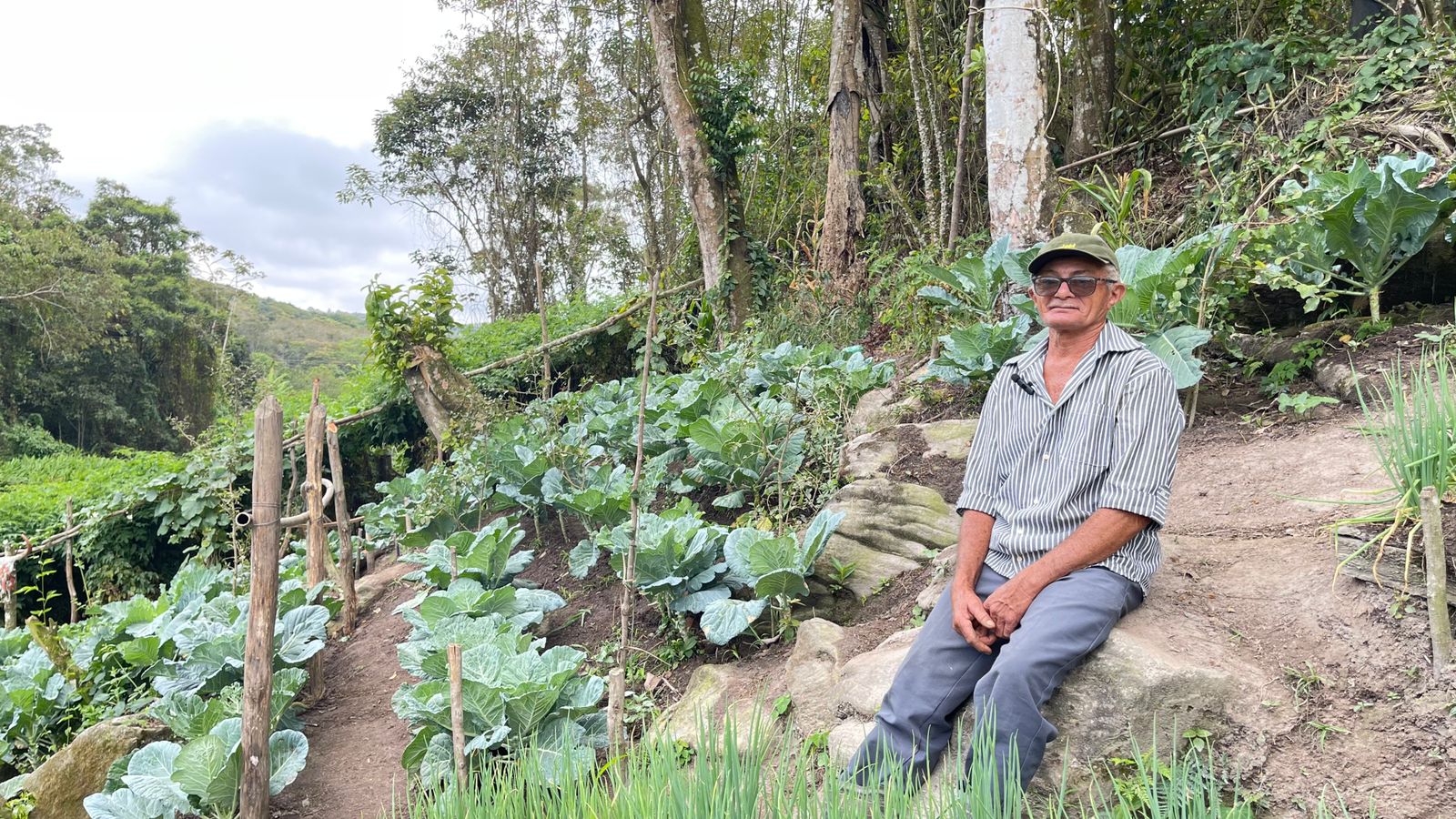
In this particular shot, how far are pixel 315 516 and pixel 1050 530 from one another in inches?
129

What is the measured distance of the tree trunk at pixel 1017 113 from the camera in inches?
188

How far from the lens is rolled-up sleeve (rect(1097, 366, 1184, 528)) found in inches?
81.0

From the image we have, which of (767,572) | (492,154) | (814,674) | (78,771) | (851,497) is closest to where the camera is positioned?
(814,674)

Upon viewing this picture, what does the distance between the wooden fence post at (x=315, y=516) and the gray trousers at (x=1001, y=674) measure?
2.98 meters

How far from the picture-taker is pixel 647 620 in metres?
4.04

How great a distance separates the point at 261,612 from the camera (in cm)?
314

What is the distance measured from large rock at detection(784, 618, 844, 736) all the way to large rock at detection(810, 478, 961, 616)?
1.44ft

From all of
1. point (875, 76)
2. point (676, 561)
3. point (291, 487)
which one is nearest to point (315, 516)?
point (291, 487)

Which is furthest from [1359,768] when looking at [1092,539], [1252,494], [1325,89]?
[1325,89]

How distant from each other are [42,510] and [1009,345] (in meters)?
12.6

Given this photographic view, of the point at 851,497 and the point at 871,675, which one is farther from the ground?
the point at 851,497

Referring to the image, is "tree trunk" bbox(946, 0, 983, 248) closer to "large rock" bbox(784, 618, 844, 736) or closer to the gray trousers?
"large rock" bbox(784, 618, 844, 736)

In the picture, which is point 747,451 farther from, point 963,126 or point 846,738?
point 963,126

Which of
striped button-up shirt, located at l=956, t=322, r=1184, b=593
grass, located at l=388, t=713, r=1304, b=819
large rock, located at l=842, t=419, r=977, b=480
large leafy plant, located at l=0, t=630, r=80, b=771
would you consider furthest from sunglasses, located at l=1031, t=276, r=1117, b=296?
large leafy plant, located at l=0, t=630, r=80, b=771
